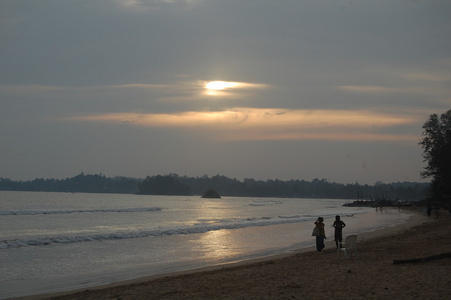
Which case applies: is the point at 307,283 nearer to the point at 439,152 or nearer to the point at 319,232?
the point at 319,232

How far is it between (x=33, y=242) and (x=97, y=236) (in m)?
4.71

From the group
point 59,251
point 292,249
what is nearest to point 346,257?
point 292,249

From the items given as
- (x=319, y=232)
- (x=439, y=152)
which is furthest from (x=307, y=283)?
(x=439, y=152)

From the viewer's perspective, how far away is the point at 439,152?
5909cm

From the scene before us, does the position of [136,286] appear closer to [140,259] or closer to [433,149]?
[140,259]

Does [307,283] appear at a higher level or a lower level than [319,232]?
lower

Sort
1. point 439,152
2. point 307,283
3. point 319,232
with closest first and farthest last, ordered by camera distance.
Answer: point 307,283 → point 319,232 → point 439,152

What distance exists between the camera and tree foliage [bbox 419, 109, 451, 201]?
5800 centimetres

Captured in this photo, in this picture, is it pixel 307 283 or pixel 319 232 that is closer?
pixel 307 283

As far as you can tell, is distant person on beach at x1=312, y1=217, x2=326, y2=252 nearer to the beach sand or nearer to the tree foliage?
the beach sand

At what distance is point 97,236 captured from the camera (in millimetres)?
31297

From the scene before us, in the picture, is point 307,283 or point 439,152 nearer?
point 307,283

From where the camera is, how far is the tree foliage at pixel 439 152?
58000 mm

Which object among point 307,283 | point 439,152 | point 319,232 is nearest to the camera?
point 307,283
